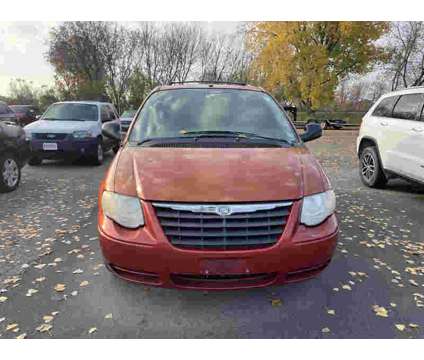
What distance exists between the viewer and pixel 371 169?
674cm

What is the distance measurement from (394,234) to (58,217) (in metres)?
4.53

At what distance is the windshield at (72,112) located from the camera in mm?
9000

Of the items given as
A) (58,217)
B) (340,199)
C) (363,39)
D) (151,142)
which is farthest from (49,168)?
(363,39)

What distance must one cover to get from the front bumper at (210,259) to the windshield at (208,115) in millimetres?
1212

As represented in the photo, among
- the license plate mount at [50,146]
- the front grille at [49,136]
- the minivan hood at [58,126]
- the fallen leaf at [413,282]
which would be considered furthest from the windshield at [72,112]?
the fallen leaf at [413,282]

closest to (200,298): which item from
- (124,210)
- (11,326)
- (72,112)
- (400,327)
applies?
(124,210)

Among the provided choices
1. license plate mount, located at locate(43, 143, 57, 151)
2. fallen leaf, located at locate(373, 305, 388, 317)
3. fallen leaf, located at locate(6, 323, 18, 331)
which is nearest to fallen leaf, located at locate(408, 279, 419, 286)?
fallen leaf, located at locate(373, 305, 388, 317)

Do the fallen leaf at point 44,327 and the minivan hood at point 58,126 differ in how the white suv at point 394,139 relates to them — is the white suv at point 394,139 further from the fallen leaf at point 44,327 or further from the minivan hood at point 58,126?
the minivan hood at point 58,126

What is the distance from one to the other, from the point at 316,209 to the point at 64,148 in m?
7.18

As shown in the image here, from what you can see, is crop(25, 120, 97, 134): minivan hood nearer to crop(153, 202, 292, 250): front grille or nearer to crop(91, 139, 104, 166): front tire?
crop(91, 139, 104, 166): front tire

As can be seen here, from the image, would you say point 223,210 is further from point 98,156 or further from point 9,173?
point 98,156

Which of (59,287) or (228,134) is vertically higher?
(228,134)

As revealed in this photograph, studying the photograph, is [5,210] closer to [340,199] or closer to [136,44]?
[340,199]

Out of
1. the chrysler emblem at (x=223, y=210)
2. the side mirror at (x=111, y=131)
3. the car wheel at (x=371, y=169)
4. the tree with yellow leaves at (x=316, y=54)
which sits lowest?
the car wheel at (x=371, y=169)
